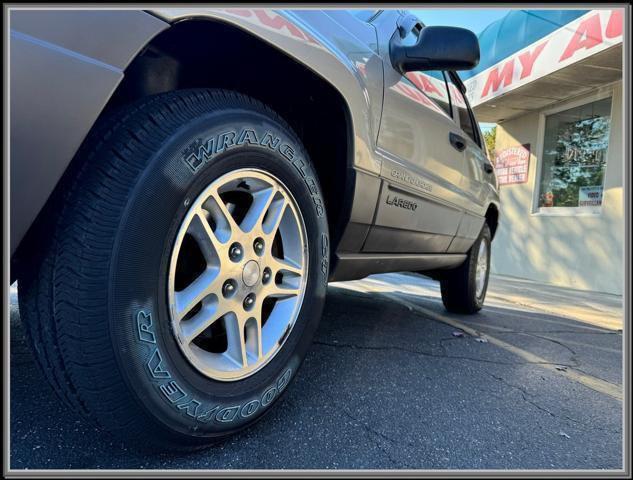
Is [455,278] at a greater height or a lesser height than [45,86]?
greater

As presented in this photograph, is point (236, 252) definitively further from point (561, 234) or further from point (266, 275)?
point (561, 234)

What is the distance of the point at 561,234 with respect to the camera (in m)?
7.74

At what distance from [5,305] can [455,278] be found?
3365 mm

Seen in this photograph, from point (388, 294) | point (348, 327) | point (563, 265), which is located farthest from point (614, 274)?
point (348, 327)

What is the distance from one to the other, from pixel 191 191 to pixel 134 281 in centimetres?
29

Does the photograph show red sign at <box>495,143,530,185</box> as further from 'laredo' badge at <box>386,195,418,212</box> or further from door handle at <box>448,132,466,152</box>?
'laredo' badge at <box>386,195,418,212</box>

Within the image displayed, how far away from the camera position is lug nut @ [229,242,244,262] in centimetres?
135

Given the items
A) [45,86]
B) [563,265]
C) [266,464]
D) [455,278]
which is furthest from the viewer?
[563,265]

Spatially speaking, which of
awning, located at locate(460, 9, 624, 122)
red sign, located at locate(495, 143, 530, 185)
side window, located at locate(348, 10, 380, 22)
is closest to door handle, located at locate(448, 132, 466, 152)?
side window, located at locate(348, 10, 380, 22)

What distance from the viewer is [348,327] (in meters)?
2.98

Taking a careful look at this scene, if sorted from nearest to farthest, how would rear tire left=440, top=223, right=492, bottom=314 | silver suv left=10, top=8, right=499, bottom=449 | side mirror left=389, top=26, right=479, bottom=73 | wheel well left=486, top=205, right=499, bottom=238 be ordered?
silver suv left=10, top=8, right=499, bottom=449, side mirror left=389, top=26, right=479, bottom=73, rear tire left=440, top=223, right=492, bottom=314, wheel well left=486, top=205, right=499, bottom=238

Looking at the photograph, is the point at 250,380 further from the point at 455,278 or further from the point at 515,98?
the point at 515,98

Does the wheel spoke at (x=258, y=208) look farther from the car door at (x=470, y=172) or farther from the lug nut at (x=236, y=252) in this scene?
the car door at (x=470, y=172)

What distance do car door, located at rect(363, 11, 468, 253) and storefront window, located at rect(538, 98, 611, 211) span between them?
5.63 metres
